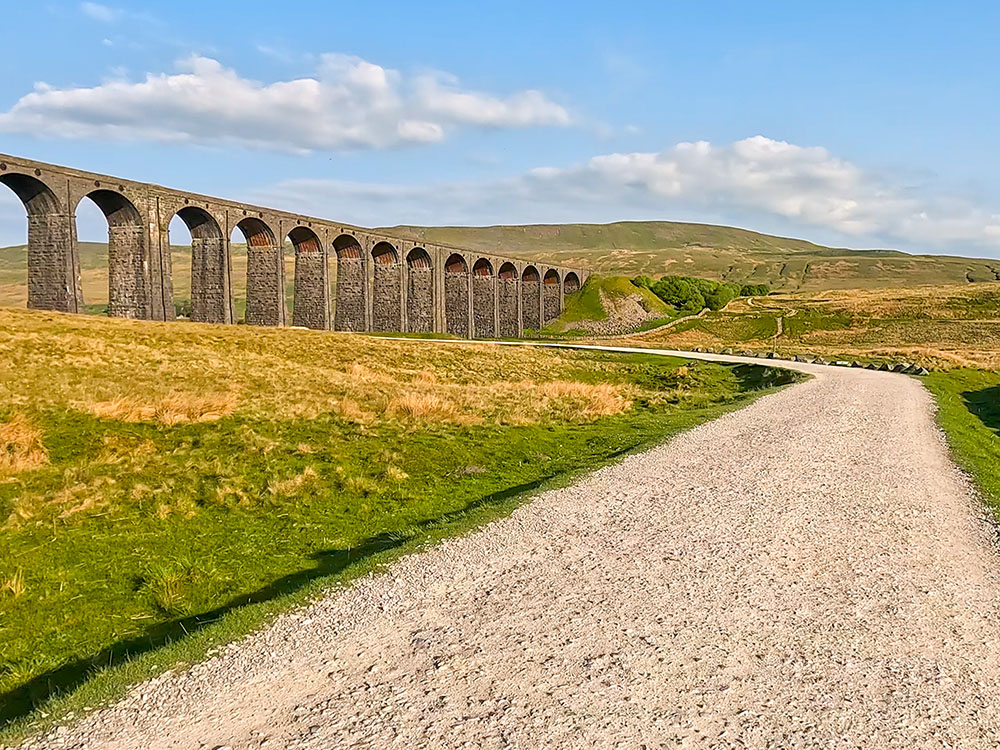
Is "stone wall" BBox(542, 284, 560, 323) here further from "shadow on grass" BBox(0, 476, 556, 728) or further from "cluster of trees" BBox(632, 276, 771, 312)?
"shadow on grass" BBox(0, 476, 556, 728)

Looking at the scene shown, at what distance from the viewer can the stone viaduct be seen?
37.4 meters

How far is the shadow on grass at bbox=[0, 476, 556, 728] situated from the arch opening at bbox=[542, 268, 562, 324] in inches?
3381

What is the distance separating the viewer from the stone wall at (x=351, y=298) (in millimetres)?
62156

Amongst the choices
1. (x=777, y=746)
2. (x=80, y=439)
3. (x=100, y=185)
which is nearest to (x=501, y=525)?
(x=777, y=746)

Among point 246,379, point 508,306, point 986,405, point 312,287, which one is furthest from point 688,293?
point 246,379

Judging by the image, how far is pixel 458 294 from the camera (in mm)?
79750

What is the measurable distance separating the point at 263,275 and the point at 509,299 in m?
43.1

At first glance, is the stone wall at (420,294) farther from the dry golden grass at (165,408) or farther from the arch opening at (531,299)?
the dry golden grass at (165,408)

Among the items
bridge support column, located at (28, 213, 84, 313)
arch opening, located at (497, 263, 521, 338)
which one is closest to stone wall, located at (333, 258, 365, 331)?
bridge support column, located at (28, 213, 84, 313)

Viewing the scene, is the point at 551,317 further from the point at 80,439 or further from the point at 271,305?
the point at 80,439

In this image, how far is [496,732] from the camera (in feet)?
16.8

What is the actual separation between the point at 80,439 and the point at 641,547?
Answer: 13.9 meters

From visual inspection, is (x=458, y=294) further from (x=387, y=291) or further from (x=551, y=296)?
(x=551, y=296)

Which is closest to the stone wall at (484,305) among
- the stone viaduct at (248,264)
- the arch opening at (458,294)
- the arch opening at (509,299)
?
the stone viaduct at (248,264)
